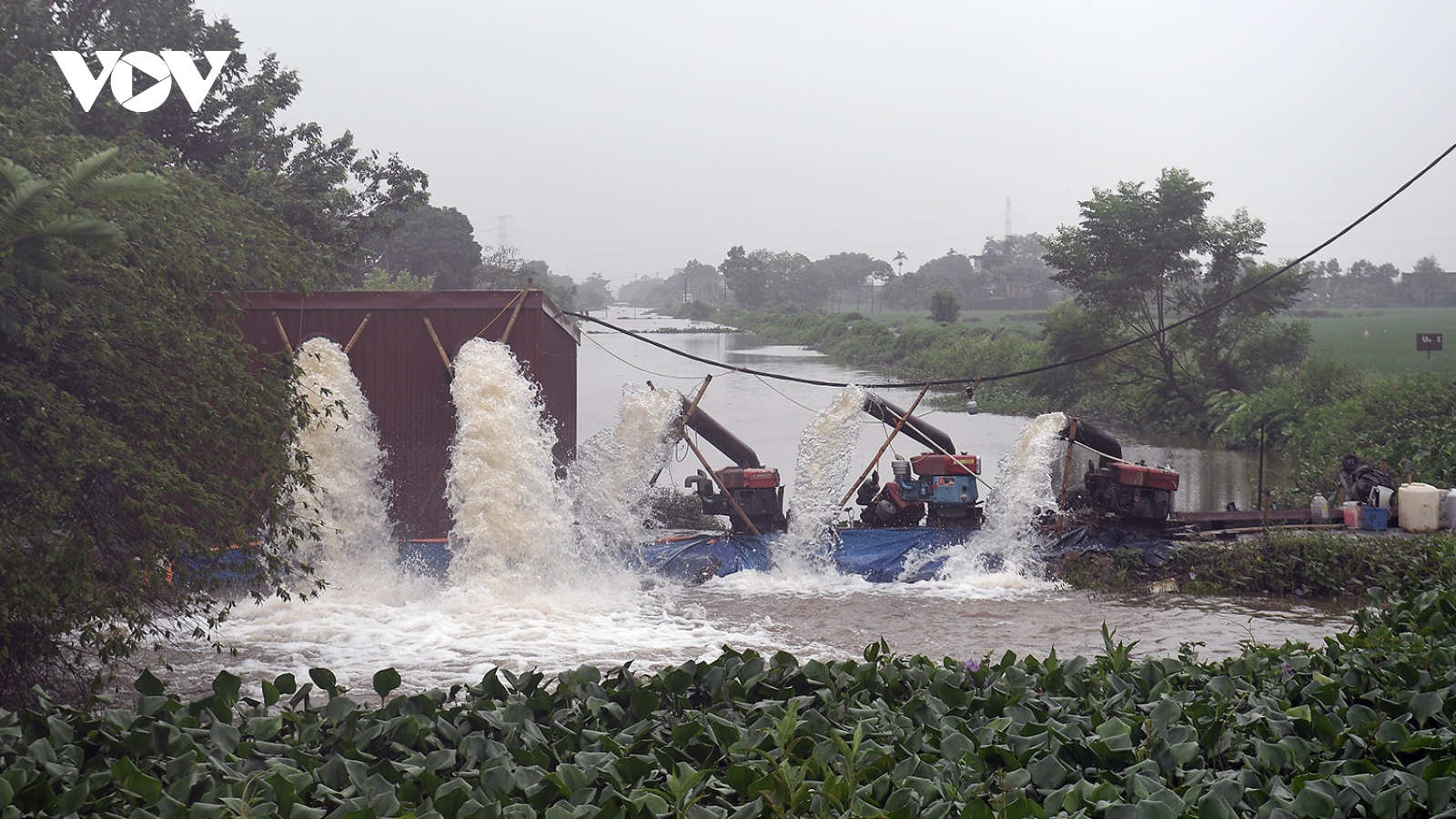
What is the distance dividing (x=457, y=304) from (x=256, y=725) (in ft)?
30.1

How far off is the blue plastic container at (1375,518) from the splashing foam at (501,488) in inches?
355

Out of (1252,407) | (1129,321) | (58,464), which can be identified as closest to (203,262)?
(58,464)

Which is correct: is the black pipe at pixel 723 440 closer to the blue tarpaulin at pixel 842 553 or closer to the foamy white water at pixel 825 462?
the foamy white water at pixel 825 462

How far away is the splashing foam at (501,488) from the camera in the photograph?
1167cm

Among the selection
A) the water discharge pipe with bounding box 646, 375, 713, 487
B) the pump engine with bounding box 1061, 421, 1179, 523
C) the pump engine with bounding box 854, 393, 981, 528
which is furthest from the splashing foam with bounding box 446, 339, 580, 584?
the pump engine with bounding box 1061, 421, 1179, 523

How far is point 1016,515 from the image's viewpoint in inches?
506

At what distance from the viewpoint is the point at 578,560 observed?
12.2m

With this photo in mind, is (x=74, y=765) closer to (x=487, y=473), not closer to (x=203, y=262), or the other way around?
(x=203, y=262)

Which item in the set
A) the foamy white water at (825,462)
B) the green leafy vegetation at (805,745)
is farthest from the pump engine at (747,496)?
the green leafy vegetation at (805,745)

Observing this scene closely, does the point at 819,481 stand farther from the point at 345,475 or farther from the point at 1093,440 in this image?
the point at 345,475

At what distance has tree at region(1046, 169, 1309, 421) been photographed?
32.0 m

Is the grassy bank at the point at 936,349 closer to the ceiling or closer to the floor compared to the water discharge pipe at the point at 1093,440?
closer to the ceiling

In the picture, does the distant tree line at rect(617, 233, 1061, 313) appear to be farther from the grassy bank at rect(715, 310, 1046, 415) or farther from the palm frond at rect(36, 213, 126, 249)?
the palm frond at rect(36, 213, 126, 249)

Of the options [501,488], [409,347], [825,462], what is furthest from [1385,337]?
[501,488]
